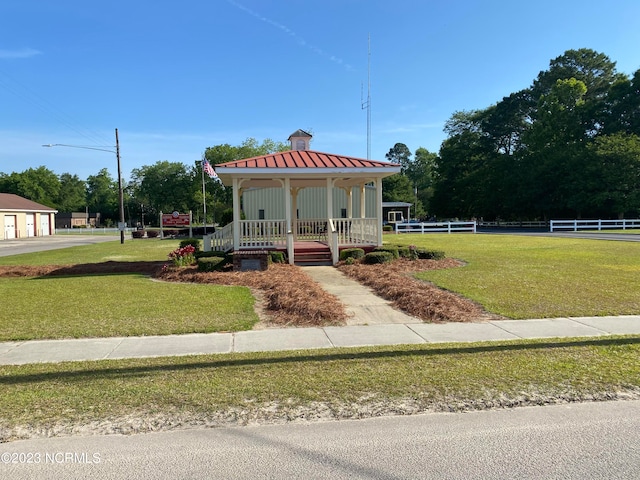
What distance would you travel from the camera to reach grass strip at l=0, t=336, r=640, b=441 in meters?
3.84

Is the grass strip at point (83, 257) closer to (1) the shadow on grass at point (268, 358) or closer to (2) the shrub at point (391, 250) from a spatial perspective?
(2) the shrub at point (391, 250)

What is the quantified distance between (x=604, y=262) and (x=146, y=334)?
1400 cm

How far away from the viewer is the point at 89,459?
3164 millimetres

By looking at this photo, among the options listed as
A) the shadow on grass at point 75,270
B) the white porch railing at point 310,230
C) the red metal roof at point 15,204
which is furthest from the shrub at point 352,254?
the red metal roof at point 15,204

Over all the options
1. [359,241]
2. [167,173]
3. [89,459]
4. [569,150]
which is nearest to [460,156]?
[569,150]

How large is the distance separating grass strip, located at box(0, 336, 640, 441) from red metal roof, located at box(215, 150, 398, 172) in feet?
33.1

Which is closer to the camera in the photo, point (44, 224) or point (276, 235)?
point (276, 235)

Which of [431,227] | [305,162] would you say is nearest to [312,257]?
[305,162]

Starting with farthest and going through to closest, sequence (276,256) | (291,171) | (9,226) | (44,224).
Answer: (44,224) → (9,226) → (291,171) → (276,256)

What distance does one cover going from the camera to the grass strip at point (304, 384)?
3.84 m

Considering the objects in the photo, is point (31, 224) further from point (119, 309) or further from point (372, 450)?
point (372, 450)

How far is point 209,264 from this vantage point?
1284 centimetres

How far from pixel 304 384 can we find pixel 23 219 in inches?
2217

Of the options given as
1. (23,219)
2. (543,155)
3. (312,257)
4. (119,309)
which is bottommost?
(119,309)
